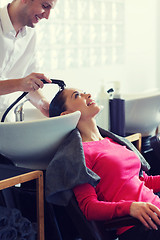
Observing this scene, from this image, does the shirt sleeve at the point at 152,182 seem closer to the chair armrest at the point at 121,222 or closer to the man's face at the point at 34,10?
the chair armrest at the point at 121,222

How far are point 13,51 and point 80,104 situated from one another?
1.80 ft

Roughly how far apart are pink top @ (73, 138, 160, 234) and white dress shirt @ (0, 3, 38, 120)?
0.65 meters

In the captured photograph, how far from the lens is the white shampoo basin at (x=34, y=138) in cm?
138

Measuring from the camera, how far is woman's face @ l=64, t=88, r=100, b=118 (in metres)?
1.60

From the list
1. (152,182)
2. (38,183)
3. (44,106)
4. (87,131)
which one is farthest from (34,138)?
(152,182)

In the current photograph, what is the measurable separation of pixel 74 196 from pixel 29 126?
30cm

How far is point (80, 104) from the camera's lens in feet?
5.24

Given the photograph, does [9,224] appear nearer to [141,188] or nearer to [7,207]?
[7,207]

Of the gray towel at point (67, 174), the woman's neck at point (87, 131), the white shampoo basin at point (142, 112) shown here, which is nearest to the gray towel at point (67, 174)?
the gray towel at point (67, 174)

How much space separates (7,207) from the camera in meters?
1.62

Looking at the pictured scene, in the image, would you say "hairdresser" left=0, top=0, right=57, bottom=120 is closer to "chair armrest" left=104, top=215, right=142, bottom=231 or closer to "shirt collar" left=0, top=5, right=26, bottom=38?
"shirt collar" left=0, top=5, right=26, bottom=38

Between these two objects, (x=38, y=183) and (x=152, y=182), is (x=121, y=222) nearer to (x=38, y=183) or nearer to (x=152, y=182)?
(x=38, y=183)

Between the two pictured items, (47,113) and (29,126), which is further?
(47,113)

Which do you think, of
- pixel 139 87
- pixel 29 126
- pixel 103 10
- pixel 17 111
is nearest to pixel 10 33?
pixel 17 111
